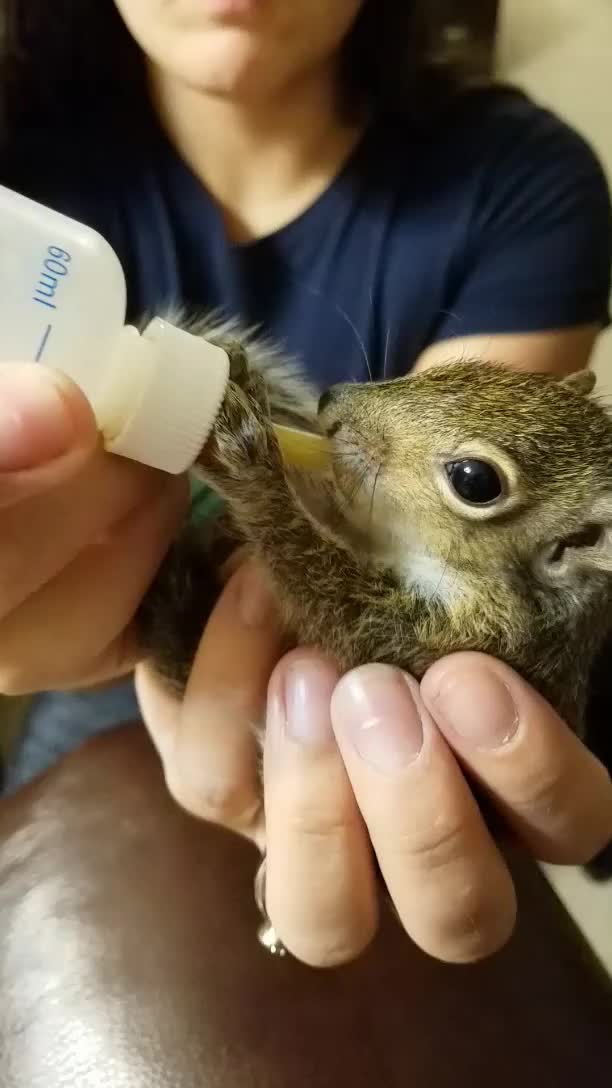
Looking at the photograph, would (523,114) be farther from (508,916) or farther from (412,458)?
(508,916)

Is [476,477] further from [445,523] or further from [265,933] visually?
[265,933]

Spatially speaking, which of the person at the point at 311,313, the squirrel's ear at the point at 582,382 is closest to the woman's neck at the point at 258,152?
the person at the point at 311,313

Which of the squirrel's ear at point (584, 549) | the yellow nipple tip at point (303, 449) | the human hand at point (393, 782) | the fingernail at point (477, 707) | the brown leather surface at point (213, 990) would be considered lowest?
the brown leather surface at point (213, 990)

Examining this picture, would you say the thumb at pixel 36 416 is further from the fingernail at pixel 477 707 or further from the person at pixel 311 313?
the fingernail at pixel 477 707

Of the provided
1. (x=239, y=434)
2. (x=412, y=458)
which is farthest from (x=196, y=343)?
(x=412, y=458)

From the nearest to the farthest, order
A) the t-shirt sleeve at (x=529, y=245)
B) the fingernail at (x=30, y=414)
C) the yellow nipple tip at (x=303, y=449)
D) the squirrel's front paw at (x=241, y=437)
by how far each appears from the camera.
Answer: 1. the fingernail at (x=30, y=414)
2. the squirrel's front paw at (x=241, y=437)
3. the yellow nipple tip at (x=303, y=449)
4. the t-shirt sleeve at (x=529, y=245)

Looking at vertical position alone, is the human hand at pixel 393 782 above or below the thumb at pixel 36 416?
below

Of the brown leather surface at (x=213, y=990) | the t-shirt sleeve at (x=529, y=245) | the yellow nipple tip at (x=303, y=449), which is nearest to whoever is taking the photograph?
the yellow nipple tip at (x=303, y=449)
